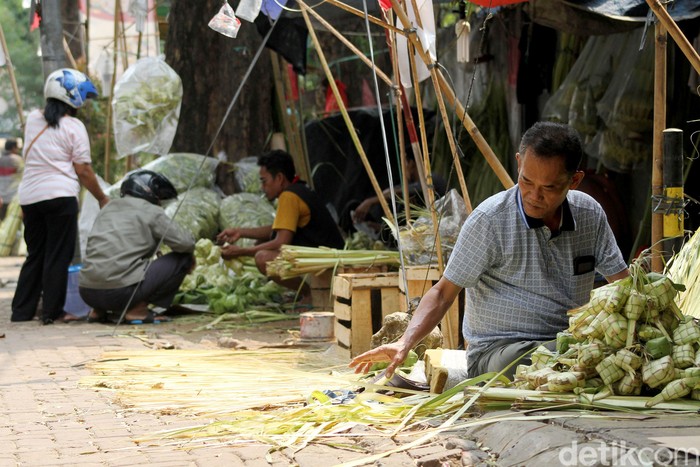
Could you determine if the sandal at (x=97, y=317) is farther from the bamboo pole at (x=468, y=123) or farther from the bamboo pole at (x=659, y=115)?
the bamboo pole at (x=659, y=115)

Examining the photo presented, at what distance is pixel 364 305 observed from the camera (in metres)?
6.02

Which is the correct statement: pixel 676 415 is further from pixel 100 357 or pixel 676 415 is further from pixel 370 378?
pixel 100 357

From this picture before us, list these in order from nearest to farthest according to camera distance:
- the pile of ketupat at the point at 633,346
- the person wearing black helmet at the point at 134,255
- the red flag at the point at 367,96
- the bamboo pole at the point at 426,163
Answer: the pile of ketupat at the point at 633,346 → the bamboo pole at the point at 426,163 → the person wearing black helmet at the point at 134,255 → the red flag at the point at 367,96

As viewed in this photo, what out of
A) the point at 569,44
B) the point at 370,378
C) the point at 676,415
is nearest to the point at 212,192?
the point at 569,44

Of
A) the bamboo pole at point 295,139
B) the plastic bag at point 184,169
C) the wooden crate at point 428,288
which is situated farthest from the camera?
the plastic bag at point 184,169

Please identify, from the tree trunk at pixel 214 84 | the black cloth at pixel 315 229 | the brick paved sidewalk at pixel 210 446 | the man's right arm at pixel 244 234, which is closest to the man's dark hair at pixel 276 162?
the black cloth at pixel 315 229

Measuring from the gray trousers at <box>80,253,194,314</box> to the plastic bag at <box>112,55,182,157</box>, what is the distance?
6.23ft

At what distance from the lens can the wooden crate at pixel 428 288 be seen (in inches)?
217

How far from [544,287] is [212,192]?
7103mm

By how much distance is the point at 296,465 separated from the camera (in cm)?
341

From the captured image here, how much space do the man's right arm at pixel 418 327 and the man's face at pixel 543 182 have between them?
455mm

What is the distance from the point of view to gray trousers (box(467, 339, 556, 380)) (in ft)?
12.8

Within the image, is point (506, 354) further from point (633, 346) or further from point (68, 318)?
point (68, 318)

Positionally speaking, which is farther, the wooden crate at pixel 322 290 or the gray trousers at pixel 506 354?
the wooden crate at pixel 322 290
